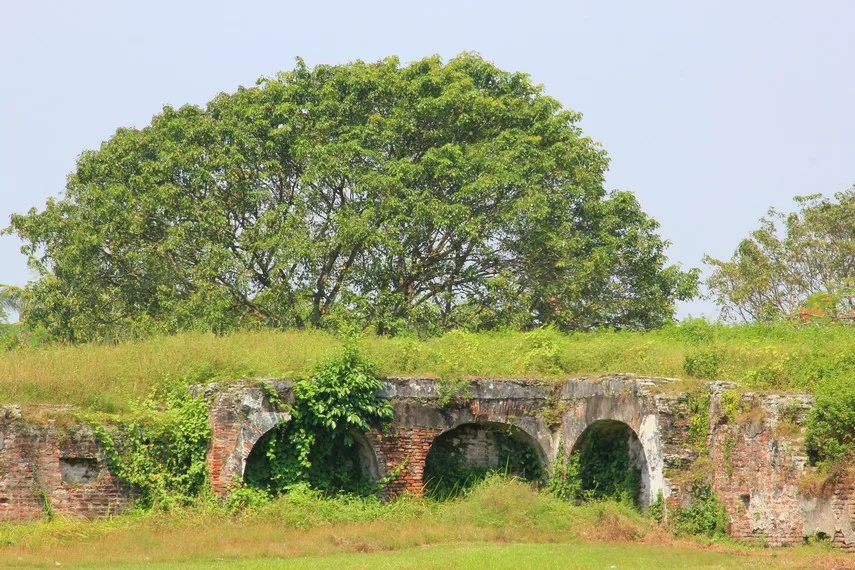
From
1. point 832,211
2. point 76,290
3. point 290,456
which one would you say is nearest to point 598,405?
point 290,456

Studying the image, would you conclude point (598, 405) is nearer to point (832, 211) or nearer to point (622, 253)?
point (622, 253)

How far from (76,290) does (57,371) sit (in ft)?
24.5

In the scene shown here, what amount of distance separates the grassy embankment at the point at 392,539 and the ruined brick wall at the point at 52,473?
450 millimetres

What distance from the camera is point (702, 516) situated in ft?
58.1

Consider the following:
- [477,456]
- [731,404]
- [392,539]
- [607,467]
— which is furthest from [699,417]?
[477,456]

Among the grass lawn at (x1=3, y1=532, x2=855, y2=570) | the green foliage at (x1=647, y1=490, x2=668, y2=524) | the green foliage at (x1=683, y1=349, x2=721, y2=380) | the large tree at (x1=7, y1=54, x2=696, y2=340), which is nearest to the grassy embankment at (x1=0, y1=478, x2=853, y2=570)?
the grass lawn at (x1=3, y1=532, x2=855, y2=570)

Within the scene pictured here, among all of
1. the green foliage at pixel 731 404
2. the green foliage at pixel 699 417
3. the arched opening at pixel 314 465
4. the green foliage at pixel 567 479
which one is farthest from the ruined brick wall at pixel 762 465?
the arched opening at pixel 314 465

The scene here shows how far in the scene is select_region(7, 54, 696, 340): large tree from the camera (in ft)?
88.4

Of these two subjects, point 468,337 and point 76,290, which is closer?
point 468,337

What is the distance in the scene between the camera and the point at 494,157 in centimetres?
2744

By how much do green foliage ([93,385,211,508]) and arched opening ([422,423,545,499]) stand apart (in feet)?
13.3

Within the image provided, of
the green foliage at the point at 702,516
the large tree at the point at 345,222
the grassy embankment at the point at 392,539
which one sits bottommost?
the grassy embankment at the point at 392,539

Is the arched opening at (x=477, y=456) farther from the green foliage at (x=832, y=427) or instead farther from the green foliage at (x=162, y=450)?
the green foliage at (x=832, y=427)

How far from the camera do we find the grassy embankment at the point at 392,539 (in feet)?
51.5
